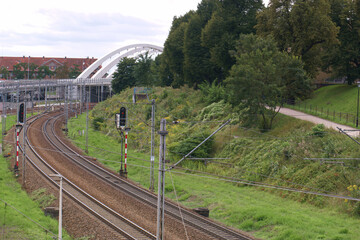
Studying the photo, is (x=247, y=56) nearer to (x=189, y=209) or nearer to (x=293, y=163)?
(x=293, y=163)

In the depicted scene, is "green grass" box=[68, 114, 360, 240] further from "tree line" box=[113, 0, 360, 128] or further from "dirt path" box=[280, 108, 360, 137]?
"tree line" box=[113, 0, 360, 128]

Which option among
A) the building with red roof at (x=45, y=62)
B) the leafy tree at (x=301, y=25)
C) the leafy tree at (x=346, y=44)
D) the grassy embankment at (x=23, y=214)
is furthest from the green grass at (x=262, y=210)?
the building with red roof at (x=45, y=62)

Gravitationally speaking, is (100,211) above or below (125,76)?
below

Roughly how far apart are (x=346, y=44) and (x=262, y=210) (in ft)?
107

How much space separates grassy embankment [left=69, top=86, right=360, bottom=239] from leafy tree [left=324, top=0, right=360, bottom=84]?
16.7 m

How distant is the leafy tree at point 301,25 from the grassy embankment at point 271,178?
30.3ft

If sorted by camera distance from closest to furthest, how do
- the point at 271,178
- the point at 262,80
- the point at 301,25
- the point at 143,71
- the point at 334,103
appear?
the point at 271,178, the point at 262,80, the point at 301,25, the point at 334,103, the point at 143,71

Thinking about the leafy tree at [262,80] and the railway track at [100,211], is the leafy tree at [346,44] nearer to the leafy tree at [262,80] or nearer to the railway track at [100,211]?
the leafy tree at [262,80]

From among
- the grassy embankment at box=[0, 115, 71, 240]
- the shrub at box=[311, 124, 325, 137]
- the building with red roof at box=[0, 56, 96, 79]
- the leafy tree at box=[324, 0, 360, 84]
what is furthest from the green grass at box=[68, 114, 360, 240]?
the building with red roof at box=[0, 56, 96, 79]

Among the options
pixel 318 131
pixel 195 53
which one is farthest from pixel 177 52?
pixel 318 131

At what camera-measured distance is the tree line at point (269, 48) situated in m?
32.3

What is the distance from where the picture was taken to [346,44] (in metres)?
46.9

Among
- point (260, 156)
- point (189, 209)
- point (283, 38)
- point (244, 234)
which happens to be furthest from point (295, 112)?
point (244, 234)

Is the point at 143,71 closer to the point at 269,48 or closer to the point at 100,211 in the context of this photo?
the point at 269,48
